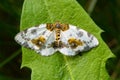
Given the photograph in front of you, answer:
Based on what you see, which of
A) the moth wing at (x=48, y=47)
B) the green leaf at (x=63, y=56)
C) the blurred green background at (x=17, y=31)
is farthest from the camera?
the blurred green background at (x=17, y=31)

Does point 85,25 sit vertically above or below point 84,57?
above

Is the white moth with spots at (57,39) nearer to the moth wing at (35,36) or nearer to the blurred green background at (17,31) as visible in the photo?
the moth wing at (35,36)

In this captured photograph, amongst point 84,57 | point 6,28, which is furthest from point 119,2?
point 84,57

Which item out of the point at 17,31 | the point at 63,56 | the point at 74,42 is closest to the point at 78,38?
the point at 74,42

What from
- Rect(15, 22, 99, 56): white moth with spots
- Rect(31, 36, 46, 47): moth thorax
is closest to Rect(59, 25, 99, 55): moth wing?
Rect(15, 22, 99, 56): white moth with spots

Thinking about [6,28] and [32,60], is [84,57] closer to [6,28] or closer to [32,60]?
[32,60]

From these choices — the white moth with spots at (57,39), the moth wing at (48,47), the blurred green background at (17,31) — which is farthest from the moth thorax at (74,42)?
the blurred green background at (17,31)
